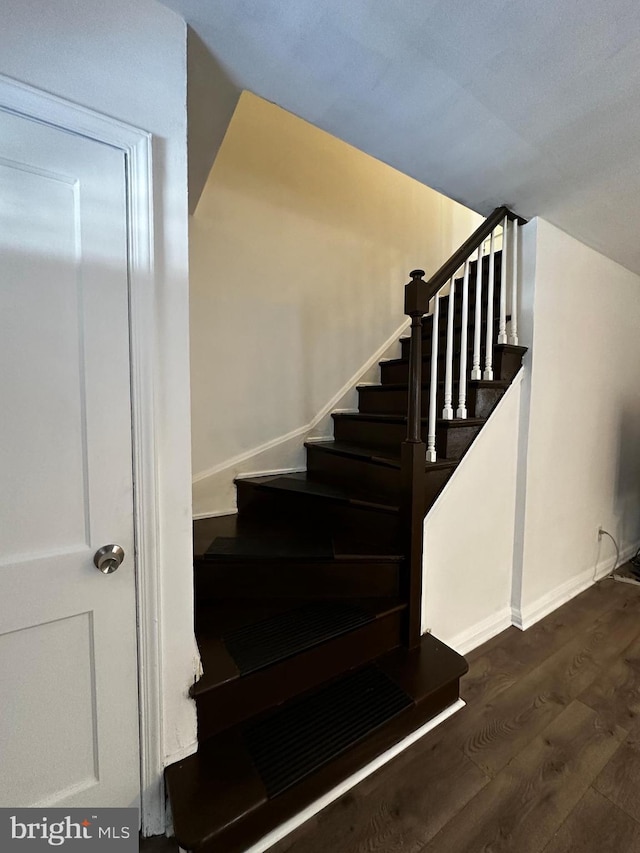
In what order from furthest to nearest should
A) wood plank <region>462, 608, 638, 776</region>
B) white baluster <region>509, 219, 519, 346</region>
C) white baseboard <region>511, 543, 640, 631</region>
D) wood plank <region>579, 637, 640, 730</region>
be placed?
white baseboard <region>511, 543, 640, 631</region> < white baluster <region>509, 219, 519, 346</region> < wood plank <region>579, 637, 640, 730</region> < wood plank <region>462, 608, 638, 776</region>

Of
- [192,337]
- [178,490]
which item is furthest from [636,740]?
[192,337]

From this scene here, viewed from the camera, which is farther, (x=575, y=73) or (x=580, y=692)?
(x=580, y=692)

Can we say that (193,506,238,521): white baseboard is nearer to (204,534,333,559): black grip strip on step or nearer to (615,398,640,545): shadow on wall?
(204,534,333,559): black grip strip on step

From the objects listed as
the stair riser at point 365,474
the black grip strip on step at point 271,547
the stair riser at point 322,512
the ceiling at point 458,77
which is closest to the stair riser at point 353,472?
the stair riser at point 365,474

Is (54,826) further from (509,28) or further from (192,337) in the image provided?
(509,28)

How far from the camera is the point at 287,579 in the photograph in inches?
60.7

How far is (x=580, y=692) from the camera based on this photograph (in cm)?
162

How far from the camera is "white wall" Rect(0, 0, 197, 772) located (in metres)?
0.83

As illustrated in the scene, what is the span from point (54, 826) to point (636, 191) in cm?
326

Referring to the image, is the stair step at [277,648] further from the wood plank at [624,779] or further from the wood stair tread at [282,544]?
the wood plank at [624,779]

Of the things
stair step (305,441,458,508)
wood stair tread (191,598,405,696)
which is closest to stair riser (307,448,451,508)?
stair step (305,441,458,508)

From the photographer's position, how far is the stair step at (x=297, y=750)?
3.19 feet

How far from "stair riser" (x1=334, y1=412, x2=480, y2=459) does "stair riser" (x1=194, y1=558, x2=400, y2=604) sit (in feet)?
2.09

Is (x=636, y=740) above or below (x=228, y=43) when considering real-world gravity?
below
